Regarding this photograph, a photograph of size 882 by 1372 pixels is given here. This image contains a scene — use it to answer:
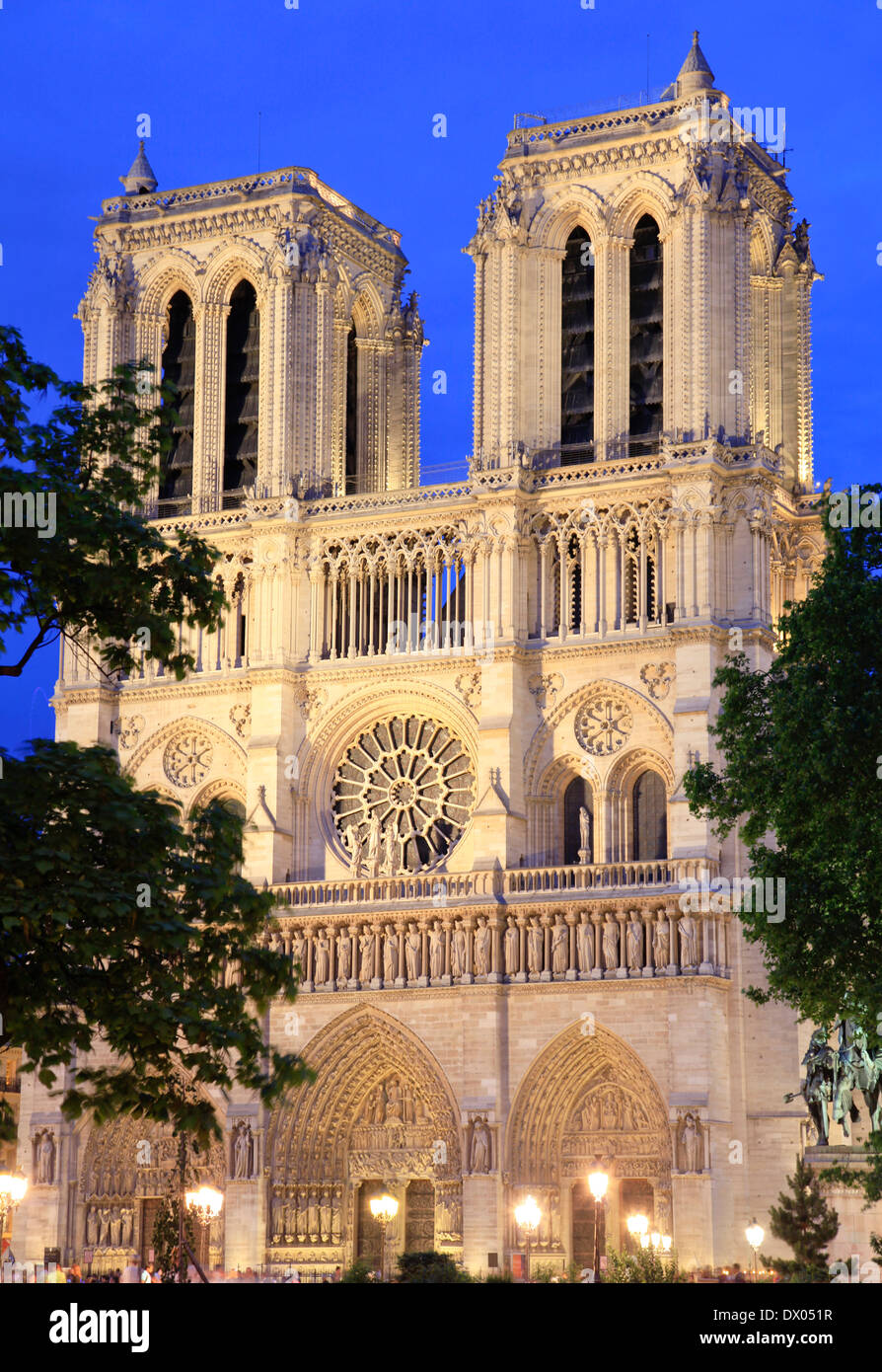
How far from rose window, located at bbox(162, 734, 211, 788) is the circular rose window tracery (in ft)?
11.3

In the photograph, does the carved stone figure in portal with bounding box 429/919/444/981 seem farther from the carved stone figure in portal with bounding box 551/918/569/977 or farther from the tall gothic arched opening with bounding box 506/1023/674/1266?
the tall gothic arched opening with bounding box 506/1023/674/1266

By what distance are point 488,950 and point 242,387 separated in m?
17.3

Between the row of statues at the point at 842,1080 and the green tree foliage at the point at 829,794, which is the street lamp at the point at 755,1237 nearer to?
the row of statues at the point at 842,1080

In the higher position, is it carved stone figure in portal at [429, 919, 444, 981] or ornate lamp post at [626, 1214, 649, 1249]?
carved stone figure in portal at [429, 919, 444, 981]

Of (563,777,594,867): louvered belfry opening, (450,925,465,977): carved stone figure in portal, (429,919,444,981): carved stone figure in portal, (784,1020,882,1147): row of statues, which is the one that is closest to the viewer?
(784,1020,882,1147): row of statues

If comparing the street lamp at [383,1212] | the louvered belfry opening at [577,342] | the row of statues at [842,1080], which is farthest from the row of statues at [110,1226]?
the louvered belfry opening at [577,342]

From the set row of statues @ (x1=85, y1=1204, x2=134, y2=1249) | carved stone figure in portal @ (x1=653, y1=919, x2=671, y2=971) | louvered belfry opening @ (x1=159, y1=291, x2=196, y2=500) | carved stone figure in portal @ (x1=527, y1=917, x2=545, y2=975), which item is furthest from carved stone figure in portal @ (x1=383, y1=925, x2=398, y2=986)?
louvered belfry opening @ (x1=159, y1=291, x2=196, y2=500)

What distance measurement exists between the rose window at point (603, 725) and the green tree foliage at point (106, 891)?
2828cm

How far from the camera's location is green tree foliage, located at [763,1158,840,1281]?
37281mm

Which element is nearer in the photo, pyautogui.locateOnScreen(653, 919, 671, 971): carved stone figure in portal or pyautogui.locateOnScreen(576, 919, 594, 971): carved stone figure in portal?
pyautogui.locateOnScreen(653, 919, 671, 971): carved stone figure in portal

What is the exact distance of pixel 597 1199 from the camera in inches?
1548

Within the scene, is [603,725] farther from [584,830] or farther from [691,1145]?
[691,1145]
